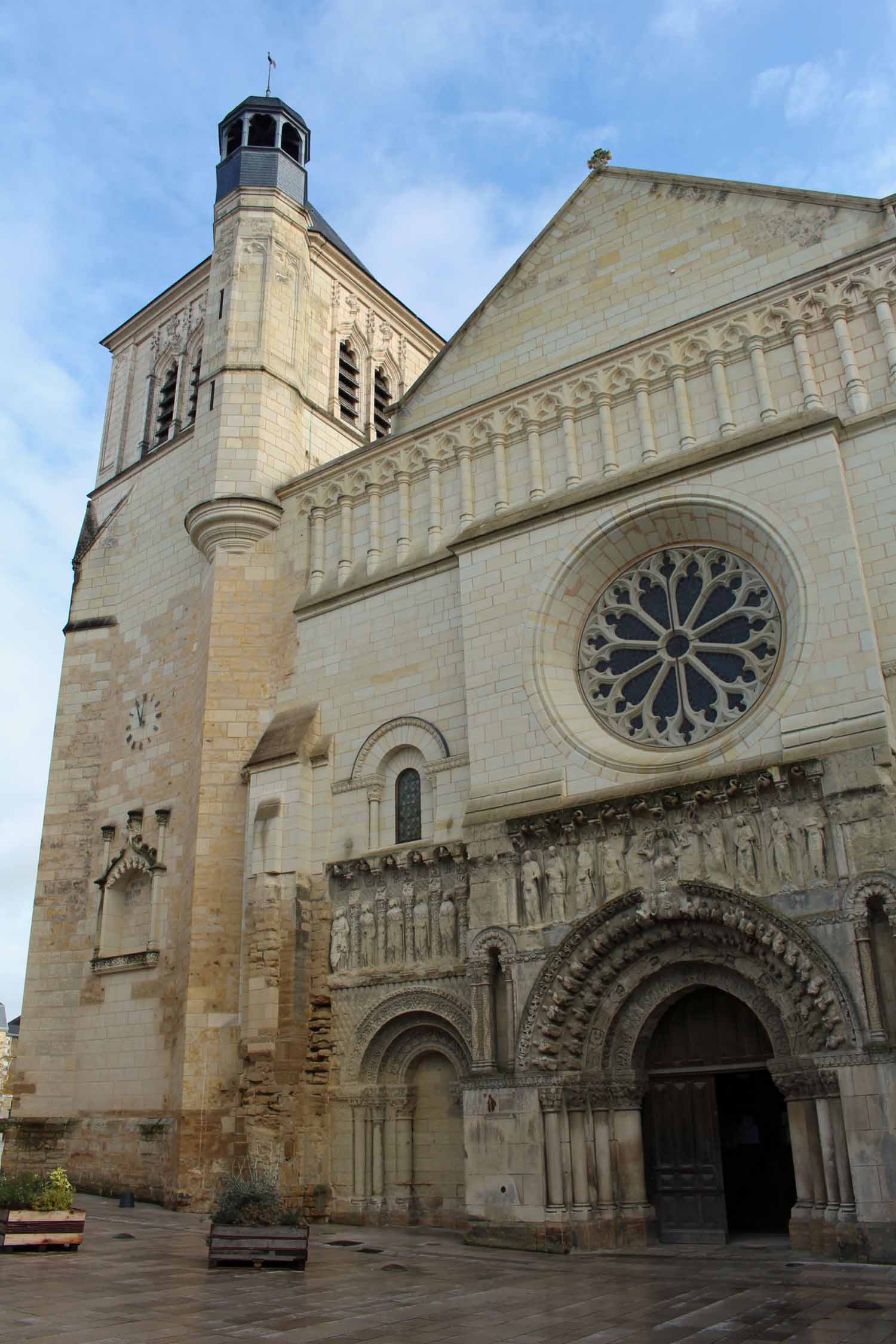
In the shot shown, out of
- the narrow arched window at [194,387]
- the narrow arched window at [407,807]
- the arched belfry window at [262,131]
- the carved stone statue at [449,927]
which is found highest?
the arched belfry window at [262,131]

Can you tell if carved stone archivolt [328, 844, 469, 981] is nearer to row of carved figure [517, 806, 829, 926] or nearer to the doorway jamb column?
row of carved figure [517, 806, 829, 926]

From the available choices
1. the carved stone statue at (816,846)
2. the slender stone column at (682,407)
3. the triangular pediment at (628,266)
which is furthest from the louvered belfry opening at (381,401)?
the carved stone statue at (816,846)

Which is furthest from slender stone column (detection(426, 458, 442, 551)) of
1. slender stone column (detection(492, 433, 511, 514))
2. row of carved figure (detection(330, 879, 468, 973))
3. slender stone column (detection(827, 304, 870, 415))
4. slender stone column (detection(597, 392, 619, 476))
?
slender stone column (detection(827, 304, 870, 415))

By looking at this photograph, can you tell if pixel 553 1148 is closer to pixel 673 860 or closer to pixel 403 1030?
pixel 403 1030

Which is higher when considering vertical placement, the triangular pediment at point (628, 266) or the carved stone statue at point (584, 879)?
the triangular pediment at point (628, 266)

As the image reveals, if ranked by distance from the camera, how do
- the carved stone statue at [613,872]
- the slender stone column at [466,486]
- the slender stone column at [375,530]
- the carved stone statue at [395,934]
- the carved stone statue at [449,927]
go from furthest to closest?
the slender stone column at [375,530] → the slender stone column at [466,486] → the carved stone statue at [395,934] → the carved stone statue at [449,927] → the carved stone statue at [613,872]

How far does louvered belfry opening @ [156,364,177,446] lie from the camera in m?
21.7

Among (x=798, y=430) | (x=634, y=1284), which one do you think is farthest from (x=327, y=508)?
(x=634, y=1284)

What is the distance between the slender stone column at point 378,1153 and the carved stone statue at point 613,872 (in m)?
4.30

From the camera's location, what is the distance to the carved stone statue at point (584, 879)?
38.2 feet

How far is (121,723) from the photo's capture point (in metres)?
18.6

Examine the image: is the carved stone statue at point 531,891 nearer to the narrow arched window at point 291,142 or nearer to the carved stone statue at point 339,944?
the carved stone statue at point 339,944

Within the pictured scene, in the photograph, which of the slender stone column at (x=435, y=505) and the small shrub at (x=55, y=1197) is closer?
the small shrub at (x=55, y=1197)

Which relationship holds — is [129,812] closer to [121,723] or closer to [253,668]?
[121,723]
